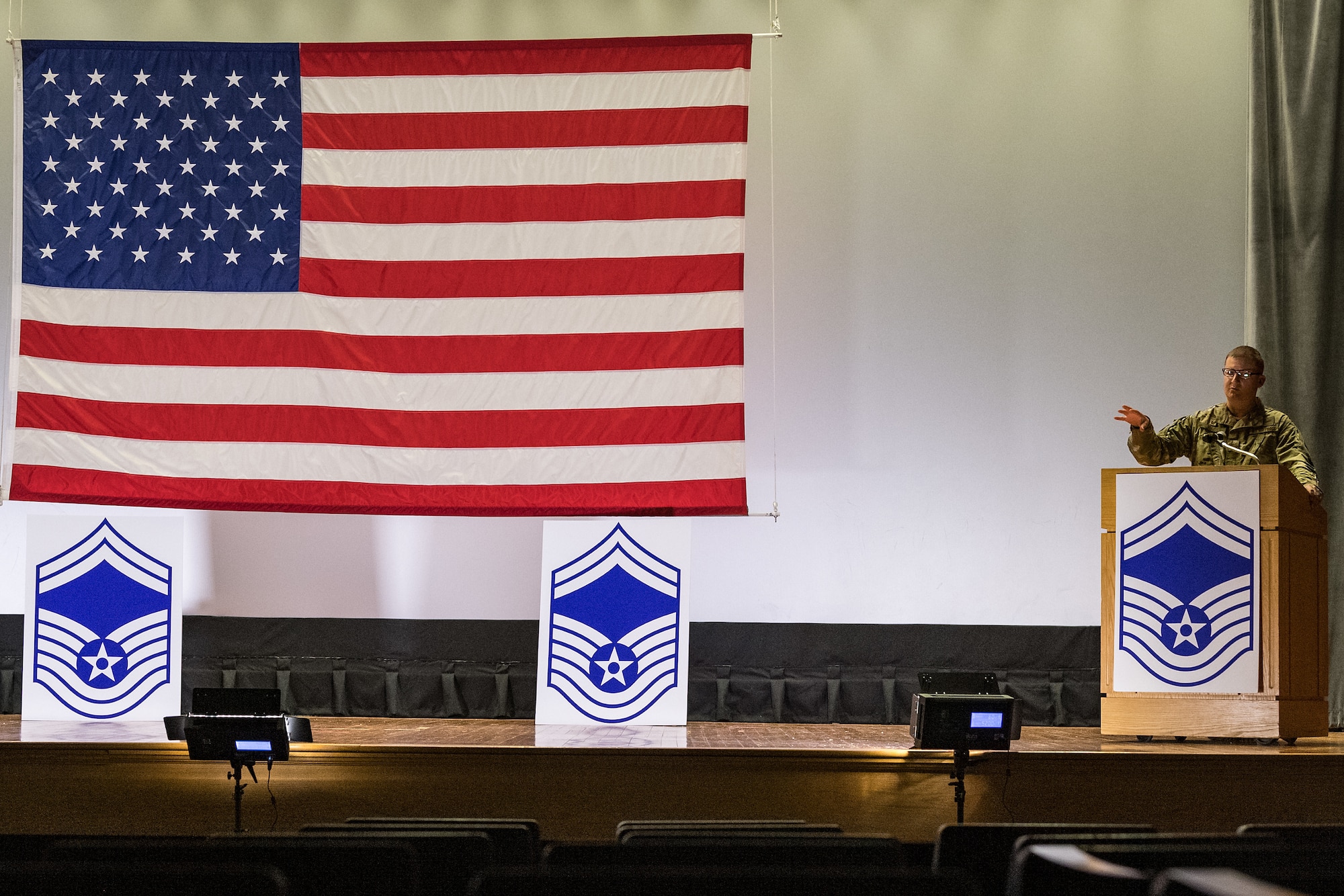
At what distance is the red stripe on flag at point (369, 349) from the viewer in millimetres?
5793

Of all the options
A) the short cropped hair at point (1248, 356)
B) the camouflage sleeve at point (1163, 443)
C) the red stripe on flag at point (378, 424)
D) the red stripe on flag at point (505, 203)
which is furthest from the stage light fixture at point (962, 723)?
the red stripe on flag at point (505, 203)

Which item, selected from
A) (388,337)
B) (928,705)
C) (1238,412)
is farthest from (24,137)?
(1238,412)

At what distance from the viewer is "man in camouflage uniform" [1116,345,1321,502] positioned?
191 inches

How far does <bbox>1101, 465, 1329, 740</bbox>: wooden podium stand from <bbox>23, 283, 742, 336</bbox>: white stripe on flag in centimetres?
228

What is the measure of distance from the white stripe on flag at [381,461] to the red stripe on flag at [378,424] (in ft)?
0.11

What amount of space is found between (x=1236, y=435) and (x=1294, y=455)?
23cm

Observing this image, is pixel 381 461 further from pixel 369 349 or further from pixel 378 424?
pixel 369 349

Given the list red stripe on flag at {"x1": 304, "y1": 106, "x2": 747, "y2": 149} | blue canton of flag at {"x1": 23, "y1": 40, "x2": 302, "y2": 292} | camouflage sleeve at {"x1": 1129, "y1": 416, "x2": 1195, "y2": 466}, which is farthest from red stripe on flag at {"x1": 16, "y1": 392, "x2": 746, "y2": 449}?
camouflage sleeve at {"x1": 1129, "y1": 416, "x2": 1195, "y2": 466}

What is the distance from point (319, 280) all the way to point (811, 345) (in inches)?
98.4

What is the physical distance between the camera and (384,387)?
5.85 metres

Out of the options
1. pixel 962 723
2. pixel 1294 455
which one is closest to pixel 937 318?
pixel 1294 455

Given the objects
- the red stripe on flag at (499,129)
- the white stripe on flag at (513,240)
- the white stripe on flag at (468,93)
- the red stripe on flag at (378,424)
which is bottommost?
the red stripe on flag at (378,424)

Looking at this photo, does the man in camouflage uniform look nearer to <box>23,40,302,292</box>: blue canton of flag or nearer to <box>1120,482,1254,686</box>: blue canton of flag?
<box>1120,482,1254,686</box>: blue canton of flag

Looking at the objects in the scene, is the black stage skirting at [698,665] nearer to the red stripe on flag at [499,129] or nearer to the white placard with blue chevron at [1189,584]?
the white placard with blue chevron at [1189,584]
